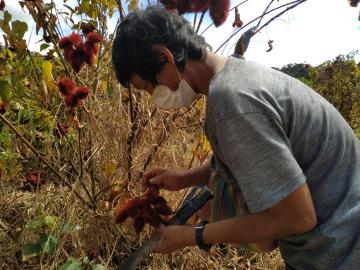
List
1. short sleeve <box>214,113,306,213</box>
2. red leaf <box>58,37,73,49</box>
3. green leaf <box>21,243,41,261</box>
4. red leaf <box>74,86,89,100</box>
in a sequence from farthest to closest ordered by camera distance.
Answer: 1. green leaf <box>21,243,41,261</box>
2. red leaf <box>58,37,73,49</box>
3. red leaf <box>74,86,89,100</box>
4. short sleeve <box>214,113,306,213</box>

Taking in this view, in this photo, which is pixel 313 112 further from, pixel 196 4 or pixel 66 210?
pixel 66 210

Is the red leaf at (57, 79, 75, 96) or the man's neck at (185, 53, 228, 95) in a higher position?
the man's neck at (185, 53, 228, 95)

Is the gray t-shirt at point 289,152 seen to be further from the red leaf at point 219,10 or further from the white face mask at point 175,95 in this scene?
the red leaf at point 219,10

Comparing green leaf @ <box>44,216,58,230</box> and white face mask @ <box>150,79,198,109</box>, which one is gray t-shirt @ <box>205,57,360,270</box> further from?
green leaf @ <box>44,216,58,230</box>

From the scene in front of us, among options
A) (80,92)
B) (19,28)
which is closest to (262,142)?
(80,92)

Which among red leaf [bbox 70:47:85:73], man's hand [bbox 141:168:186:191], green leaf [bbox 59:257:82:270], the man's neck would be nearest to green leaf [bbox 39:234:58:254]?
green leaf [bbox 59:257:82:270]

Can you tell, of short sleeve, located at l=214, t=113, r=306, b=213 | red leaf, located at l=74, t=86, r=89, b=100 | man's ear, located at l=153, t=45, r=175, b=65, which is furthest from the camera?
red leaf, located at l=74, t=86, r=89, b=100

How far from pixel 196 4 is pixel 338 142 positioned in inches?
31.5

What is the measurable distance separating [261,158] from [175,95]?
34 cm

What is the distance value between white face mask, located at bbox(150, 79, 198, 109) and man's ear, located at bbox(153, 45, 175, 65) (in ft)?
0.28

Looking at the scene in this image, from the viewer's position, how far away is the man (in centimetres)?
112

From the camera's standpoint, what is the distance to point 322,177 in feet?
4.23

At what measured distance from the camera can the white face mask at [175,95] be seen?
1.33 meters

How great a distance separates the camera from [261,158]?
1116 millimetres
